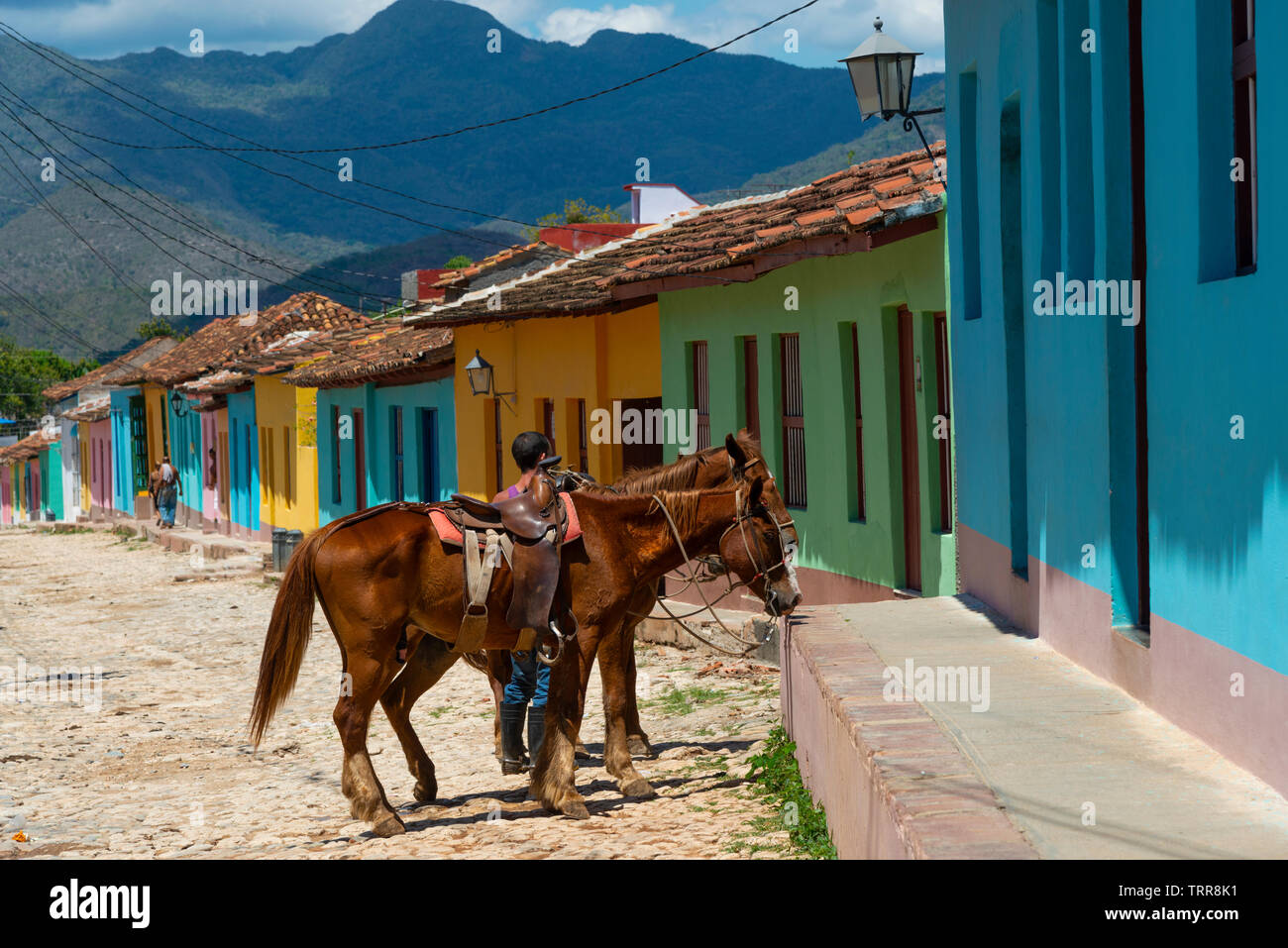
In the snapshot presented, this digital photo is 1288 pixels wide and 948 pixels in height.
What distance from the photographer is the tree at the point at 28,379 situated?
96562 millimetres

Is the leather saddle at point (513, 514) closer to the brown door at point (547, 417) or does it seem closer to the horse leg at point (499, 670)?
the horse leg at point (499, 670)

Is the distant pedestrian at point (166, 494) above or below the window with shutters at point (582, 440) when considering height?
below

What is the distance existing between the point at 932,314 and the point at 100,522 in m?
39.7

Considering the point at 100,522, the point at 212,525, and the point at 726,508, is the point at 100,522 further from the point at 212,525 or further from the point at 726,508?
the point at 726,508

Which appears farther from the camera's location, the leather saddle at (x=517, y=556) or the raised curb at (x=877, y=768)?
the leather saddle at (x=517, y=556)

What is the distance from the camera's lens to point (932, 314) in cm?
1136

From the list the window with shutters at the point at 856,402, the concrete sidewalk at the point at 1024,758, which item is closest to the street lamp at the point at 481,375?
the window with shutters at the point at 856,402

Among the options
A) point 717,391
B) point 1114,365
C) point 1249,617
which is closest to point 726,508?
point 1114,365

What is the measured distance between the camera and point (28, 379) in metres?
98.1

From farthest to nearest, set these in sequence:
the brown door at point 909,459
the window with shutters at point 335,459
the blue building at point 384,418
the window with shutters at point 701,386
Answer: the window with shutters at point 335,459 < the blue building at point 384,418 < the window with shutters at point 701,386 < the brown door at point 909,459

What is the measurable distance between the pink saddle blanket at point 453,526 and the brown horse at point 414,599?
5 centimetres

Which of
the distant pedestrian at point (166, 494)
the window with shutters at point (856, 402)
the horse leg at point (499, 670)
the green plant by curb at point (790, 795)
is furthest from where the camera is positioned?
the distant pedestrian at point (166, 494)

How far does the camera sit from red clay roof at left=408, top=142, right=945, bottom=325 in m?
11.0

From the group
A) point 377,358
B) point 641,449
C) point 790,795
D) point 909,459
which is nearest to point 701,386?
point 641,449
